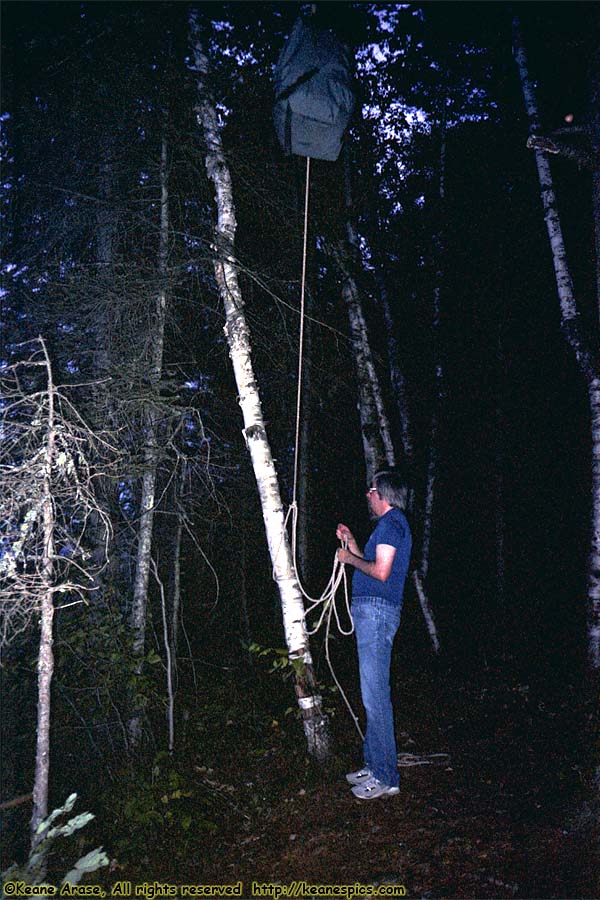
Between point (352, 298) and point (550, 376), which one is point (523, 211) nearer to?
point (550, 376)

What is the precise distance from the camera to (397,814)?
3.80 metres

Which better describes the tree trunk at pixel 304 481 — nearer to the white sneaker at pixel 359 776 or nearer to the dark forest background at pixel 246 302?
the dark forest background at pixel 246 302

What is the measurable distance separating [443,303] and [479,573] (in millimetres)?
9677

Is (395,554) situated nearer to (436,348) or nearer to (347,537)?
(347,537)

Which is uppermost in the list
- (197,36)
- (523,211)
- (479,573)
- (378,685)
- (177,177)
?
(523,211)

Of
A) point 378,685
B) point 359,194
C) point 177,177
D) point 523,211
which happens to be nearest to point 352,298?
point 359,194

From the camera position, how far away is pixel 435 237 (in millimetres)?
11578

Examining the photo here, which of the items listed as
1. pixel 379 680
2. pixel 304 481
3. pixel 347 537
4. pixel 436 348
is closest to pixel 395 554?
pixel 347 537

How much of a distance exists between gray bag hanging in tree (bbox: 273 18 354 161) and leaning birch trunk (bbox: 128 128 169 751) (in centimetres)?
197

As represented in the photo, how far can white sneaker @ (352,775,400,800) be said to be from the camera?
3943mm

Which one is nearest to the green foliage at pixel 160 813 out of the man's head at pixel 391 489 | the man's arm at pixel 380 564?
the man's arm at pixel 380 564

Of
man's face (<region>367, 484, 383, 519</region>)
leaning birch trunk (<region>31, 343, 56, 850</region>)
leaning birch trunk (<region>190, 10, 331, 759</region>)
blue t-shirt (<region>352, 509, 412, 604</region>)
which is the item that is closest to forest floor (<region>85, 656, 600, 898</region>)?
leaning birch trunk (<region>190, 10, 331, 759</region>)

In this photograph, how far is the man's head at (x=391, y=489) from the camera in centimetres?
413

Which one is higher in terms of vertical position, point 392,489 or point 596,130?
point 596,130
